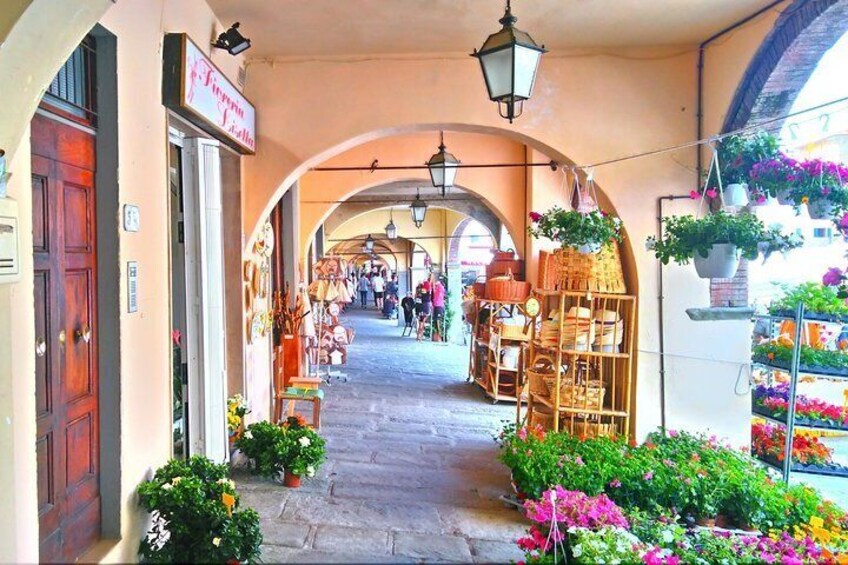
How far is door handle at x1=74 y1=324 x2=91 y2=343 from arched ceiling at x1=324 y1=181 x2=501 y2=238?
8.40 m

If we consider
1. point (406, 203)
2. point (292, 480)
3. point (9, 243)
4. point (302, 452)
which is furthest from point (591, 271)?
point (406, 203)

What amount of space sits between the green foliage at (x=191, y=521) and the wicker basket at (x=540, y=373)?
106 inches

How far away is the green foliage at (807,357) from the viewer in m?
3.46

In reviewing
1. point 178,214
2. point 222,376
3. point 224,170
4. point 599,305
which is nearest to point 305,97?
point 224,170

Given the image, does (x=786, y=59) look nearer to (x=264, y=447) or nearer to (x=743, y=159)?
(x=743, y=159)

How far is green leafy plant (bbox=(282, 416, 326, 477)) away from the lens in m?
3.75

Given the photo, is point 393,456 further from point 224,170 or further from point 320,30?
point 320,30

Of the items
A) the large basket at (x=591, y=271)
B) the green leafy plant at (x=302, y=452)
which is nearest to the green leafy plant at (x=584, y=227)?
the large basket at (x=591, y=271)

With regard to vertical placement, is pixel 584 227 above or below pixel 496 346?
above

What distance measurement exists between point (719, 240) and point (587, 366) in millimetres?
1554

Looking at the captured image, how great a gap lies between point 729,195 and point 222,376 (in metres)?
3.61

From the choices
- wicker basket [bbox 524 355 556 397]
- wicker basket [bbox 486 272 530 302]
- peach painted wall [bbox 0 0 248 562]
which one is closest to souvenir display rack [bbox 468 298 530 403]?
wicker basket [bbox 486 272 530 302]

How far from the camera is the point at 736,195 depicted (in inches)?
132

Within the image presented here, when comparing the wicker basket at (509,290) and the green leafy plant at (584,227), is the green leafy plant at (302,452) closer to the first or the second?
the green leafy plant at (584,227)
